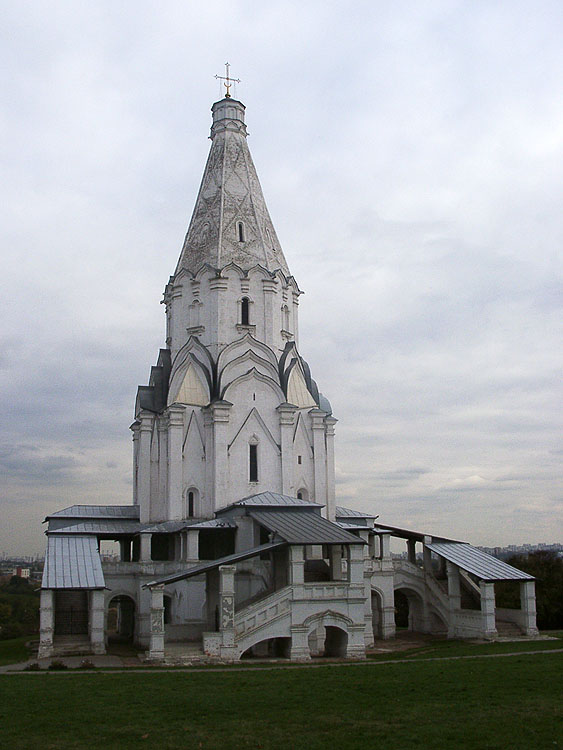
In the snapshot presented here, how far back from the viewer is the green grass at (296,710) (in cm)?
998

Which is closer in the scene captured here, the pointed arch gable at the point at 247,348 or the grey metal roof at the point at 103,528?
the grey metal roof at the point at 103,528

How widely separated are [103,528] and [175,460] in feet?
12.3

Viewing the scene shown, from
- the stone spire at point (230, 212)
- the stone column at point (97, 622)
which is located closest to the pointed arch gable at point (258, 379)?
the stone spire at point (230, 212)

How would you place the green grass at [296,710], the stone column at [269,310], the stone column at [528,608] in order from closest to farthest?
the green grass at [296,710], the stone column at [528,608], the stone column at [269,310]

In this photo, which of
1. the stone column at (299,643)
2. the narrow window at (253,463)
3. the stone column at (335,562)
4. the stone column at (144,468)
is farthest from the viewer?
the stone column at (144,468)

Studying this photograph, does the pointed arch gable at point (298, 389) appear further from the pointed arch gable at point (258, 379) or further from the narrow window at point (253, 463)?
the narrow window at point (253, 463)

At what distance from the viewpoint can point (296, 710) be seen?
11961mm

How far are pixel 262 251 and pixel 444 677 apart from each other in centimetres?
2111

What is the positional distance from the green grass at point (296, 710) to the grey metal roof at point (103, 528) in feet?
36.0

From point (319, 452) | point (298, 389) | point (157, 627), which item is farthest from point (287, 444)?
point (157, 627)

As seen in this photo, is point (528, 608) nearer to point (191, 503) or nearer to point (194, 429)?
point (191, 503)

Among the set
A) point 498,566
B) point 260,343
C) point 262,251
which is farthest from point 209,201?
point 498,566

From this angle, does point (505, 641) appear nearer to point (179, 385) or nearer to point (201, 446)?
point (201, 446)

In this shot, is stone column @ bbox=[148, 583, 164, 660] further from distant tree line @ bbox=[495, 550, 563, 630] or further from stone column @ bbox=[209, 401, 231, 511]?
distant tree line @ bbox=[495, 550, 563, 630]
